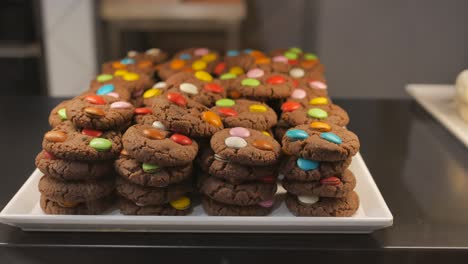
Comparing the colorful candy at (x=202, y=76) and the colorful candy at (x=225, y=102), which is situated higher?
the colorful candy at (x=202, y=76)

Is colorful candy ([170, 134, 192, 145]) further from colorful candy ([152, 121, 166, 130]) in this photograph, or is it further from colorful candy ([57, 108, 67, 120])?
colorful candy ([57, 108, 67, 120])

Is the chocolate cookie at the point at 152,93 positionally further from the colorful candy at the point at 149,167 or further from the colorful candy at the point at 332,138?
the colorful candy at the point at 332,138

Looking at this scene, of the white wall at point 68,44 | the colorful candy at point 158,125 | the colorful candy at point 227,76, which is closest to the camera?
the colorful candy at point 158,125

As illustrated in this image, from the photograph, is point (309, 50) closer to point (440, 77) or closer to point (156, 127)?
point (440, 77)

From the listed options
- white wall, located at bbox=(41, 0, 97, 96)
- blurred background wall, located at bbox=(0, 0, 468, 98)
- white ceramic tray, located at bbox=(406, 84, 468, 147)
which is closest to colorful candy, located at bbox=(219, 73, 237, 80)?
white ceramic tray, located at bbox=(406, 84, 468, 147)

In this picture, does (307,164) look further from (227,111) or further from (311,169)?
(227,111)

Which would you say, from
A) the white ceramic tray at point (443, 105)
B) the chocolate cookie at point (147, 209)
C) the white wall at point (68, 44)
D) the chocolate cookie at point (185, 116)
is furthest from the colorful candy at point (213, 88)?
the white wall at point (68, 44)
